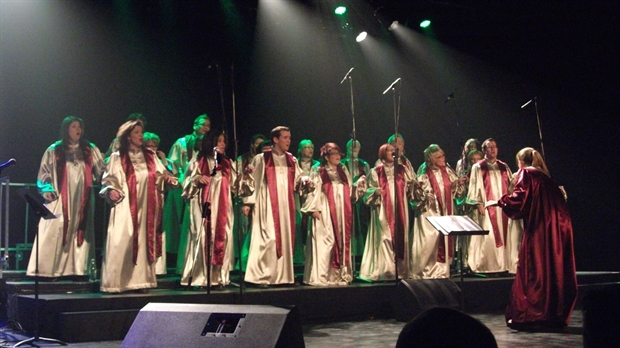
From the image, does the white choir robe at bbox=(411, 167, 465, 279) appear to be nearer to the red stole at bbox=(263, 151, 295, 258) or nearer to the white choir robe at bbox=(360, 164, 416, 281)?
the white choir robe at bbox=(360, 164, 416, 281)

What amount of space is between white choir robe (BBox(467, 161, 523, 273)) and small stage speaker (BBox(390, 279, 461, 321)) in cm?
267

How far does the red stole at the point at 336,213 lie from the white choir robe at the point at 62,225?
3081 millimetres

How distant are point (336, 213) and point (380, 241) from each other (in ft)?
2.82

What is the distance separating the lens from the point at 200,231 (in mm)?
8500

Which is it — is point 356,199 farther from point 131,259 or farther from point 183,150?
point 131,259

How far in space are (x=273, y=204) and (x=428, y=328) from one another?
6644mm

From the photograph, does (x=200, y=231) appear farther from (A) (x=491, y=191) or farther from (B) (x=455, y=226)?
(A) (x=491, y=191)

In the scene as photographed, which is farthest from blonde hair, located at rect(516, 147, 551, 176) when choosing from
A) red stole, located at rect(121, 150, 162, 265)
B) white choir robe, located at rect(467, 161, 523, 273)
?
red stole, located at rect(121, 150, 162, 265)

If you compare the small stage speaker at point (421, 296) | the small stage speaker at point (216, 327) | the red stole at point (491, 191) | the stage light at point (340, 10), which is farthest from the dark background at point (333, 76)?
the small stage speaker at point (216, 327)

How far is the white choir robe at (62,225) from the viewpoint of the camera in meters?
8.19

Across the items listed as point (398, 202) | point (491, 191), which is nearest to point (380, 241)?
point (398, 202)

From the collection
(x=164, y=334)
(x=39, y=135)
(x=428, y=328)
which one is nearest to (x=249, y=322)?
(x=164, y=334)

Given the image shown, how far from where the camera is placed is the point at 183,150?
10047 mm

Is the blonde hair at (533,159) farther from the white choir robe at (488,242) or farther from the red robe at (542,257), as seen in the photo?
the white choir robe at (488,242)
